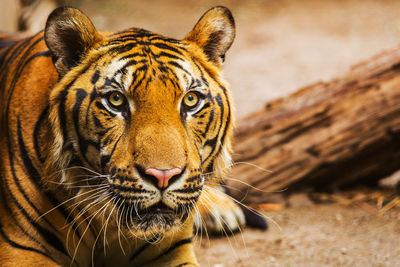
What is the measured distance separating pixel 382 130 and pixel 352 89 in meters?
0.35

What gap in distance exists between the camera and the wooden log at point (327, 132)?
11.4 ft

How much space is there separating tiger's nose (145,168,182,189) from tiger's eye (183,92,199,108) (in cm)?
34

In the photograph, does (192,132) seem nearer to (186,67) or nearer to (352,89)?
(186,67)

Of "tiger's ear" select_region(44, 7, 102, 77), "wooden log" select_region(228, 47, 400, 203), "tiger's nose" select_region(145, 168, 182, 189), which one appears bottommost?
Result: "wooden log" select_region(228, 47, 400, 203)

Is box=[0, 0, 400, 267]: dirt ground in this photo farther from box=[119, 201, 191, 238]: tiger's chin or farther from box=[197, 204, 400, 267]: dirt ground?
box=[119, 201, 191, 238]: tiger's chin

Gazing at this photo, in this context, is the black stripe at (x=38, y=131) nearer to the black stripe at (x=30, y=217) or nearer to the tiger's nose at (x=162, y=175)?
the black stripe at (x=30, y=217)

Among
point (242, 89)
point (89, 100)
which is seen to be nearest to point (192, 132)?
point (89, 100)

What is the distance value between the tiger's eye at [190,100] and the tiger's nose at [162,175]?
0.34 metres

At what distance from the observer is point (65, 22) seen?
1968 millimetres

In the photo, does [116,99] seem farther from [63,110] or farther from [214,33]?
[214,33]

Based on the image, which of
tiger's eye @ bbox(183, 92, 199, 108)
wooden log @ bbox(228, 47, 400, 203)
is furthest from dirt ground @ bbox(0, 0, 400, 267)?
tiger's eye @ bbox(183, 92, 199, 108)

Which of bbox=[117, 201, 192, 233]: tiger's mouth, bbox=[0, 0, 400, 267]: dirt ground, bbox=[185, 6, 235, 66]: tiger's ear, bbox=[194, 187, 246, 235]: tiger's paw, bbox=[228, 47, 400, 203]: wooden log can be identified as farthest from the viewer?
bbox=[228, 47, 400, 203]: wooden log

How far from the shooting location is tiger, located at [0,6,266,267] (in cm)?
186

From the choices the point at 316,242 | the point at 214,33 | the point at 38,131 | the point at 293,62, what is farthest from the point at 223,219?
the point at 293,62
